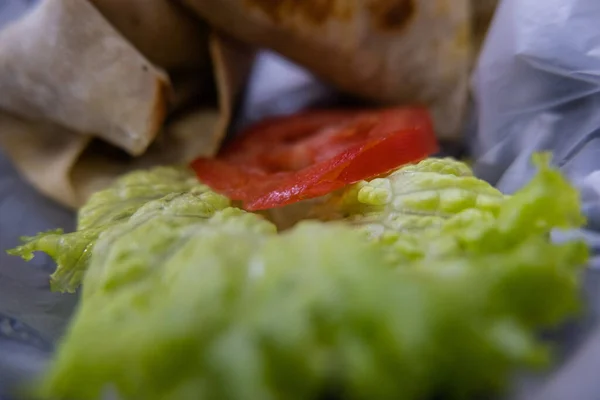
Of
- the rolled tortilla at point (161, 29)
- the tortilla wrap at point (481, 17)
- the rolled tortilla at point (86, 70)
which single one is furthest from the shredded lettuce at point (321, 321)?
the tortilla wrap at point (481, 17)

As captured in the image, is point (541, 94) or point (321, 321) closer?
point (321, 321)

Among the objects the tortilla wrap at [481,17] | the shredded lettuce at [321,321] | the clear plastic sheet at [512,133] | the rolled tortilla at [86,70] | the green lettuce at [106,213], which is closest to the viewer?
the shredded lettuce at [321,321]

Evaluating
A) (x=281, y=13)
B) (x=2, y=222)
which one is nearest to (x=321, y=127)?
(x=281, y=13)

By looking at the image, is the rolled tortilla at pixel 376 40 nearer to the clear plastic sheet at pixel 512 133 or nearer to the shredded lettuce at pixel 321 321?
the clear plastic sheet at pixel 512 133

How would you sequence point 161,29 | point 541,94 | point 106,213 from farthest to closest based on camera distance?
1. point 161,29
2. point 541,94
3. point 106,213

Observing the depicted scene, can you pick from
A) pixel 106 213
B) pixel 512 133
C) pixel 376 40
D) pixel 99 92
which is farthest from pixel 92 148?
pixel 512 133

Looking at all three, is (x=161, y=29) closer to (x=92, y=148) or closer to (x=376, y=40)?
(x=92, y=148)
